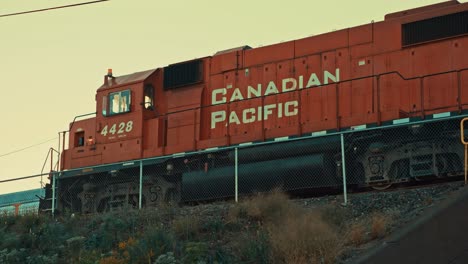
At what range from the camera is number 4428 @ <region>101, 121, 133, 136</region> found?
63.2 feet

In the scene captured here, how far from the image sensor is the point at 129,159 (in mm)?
18859

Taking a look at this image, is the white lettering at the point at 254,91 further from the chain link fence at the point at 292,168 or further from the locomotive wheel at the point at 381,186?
the locomotive wheel at the point at 381,186

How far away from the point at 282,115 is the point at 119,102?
16.8 ft

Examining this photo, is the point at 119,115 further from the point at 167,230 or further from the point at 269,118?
the point at 167,230

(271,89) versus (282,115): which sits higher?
(271,89)

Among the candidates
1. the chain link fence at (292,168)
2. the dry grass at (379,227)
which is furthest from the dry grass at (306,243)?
the chain link fence at (292,168)

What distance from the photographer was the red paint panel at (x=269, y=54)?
1783 centimetres

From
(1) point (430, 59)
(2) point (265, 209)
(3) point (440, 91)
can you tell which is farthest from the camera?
(1) point (430, 59)

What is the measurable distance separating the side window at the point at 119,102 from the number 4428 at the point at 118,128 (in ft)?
1.24

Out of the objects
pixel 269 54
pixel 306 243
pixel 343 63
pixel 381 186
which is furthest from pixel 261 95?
pixel 306 243

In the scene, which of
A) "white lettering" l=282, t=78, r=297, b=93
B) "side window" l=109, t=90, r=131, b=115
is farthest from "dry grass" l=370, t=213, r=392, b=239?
"side window" l=109, t=90, r=131, b=115

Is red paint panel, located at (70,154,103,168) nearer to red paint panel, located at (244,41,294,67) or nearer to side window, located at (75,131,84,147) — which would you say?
side window, located at (75,131,84,147)

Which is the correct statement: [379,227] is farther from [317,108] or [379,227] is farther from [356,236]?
[317,108]

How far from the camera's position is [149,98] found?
19.4 m
